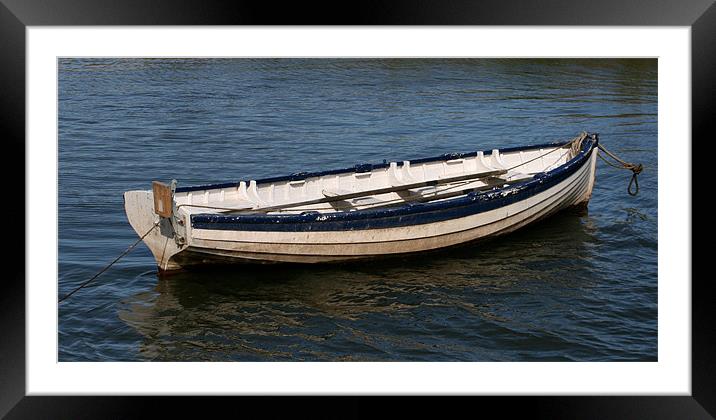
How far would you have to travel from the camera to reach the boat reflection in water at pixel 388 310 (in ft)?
38.7

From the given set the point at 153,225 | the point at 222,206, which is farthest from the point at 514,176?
the point at 153,225

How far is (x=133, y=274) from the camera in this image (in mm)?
14367

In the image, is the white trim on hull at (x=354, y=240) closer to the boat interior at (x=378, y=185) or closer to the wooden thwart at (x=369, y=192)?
the boat interior at (x=378, y=185)

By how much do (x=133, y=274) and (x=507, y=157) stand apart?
7717mm

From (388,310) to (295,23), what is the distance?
6.07 metres

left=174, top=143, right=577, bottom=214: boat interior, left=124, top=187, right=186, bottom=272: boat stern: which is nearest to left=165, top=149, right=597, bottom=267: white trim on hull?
left=124, top=187, right=186, bottom=272: boat stern

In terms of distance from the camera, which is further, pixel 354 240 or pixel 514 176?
pixel 514 176

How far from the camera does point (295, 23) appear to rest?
7.93 metres

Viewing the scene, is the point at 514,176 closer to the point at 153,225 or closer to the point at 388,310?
the point at 388,310

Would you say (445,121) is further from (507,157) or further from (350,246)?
(350,246)

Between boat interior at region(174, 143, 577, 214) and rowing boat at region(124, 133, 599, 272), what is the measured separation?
18 millimetres

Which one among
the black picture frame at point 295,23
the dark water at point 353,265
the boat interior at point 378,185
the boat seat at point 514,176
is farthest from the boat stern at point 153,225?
the boat seat at point 514,176
